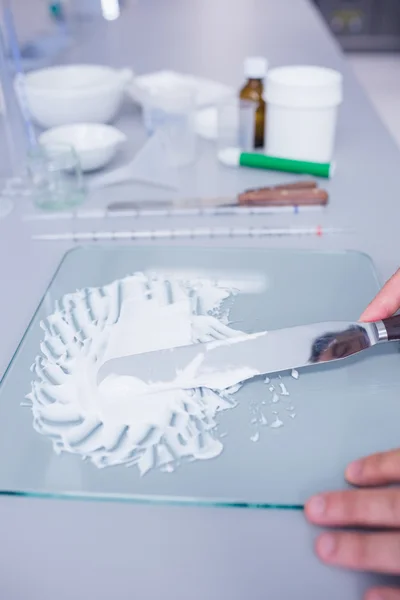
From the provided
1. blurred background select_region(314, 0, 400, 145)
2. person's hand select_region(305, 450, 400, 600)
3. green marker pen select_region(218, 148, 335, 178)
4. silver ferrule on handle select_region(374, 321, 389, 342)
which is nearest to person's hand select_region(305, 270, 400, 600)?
person's hand select_region(305, 450, 400, 600)

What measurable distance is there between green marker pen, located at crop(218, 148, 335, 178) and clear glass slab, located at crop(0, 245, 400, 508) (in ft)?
0.90

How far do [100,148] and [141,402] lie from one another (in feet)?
1.60

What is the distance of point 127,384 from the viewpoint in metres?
0.44

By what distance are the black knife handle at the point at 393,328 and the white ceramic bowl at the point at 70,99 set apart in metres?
0.66

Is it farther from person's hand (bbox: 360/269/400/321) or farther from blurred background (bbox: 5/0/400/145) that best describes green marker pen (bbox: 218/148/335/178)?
blurred background (bbox: 5/0/400/145)

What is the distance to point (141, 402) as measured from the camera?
17.1 inches

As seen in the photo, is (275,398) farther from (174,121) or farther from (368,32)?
(368,32)

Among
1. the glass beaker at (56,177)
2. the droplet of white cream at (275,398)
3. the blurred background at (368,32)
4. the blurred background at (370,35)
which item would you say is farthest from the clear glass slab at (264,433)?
the blurred background at (368,32)

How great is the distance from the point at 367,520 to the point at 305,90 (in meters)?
0.59

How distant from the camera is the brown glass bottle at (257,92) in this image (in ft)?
2.77

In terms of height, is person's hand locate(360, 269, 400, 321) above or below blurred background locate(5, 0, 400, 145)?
above

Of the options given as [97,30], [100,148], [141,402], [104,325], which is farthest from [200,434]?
[97,30]

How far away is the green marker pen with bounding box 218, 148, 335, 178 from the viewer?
79cm

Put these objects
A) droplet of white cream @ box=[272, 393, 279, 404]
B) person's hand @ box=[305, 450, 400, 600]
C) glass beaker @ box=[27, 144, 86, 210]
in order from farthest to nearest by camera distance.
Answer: glass beaker @ box=[27, 144, 86, 210] → droplet of white cream @ box=[272, 393, 279, 404] → person's hand @ box=[305, 450, 400, 600]
